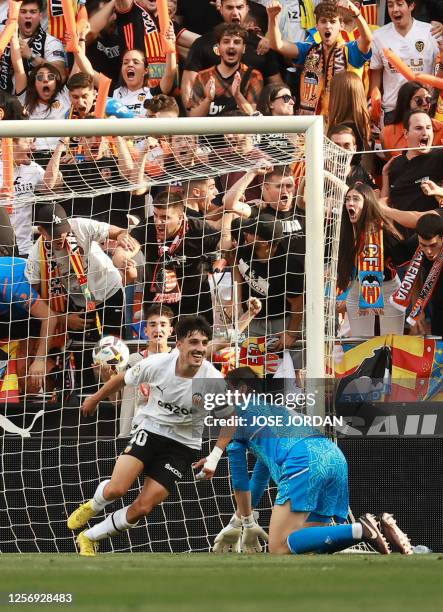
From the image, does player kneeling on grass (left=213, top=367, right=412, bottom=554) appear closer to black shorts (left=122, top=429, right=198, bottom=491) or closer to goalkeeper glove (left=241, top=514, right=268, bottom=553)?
goalkeeper glove (left=241, top=514, right=268, bottom=553)

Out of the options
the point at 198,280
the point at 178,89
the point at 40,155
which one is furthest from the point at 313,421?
the point at 178,89

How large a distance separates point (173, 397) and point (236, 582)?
7.52 ft

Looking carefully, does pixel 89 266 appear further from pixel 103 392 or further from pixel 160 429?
pixel 160 429

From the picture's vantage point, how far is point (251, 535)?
6973 millimetres

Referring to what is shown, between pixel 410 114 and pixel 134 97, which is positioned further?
pixel 134 97

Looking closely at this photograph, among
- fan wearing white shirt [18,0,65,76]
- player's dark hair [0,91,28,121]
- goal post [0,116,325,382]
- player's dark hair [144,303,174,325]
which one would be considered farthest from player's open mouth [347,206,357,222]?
fan wearing white shirt [18,0,65,76]

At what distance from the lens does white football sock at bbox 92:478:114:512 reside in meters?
6.95

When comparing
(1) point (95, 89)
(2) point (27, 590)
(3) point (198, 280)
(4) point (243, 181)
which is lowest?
(2) point (27, 590)

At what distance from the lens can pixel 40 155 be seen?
8.05m

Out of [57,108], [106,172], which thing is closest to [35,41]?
[57,108]

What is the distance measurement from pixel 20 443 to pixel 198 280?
159cm

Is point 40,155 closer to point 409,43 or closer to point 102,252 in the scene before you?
point 102,252

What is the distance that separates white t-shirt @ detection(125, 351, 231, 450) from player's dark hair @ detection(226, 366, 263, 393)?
0.13m

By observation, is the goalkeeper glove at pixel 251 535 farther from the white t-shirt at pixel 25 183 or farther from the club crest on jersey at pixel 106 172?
the white t-shirt at pixel 25 183
